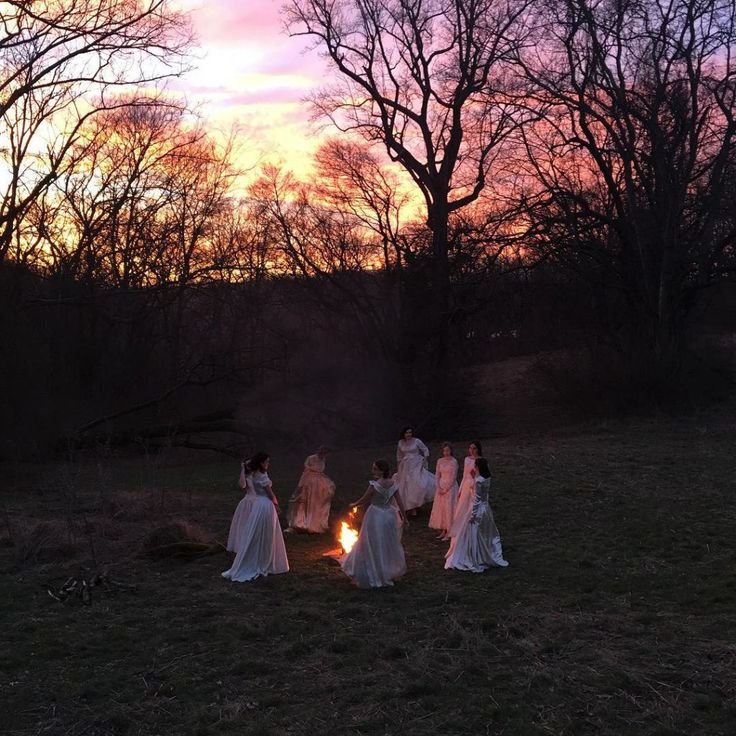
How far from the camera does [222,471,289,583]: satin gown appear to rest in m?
9.90

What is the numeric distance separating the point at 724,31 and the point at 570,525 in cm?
1860

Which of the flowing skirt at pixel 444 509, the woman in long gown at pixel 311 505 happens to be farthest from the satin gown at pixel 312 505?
the flowing skirt at pixel 444 509

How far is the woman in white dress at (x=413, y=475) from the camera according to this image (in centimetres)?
1403

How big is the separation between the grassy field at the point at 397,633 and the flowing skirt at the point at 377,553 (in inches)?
10.3

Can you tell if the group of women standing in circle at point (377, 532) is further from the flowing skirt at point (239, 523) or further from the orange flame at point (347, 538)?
the orange flame at point (347, 538)

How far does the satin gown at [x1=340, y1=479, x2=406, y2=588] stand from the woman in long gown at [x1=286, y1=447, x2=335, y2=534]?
9.84 feet

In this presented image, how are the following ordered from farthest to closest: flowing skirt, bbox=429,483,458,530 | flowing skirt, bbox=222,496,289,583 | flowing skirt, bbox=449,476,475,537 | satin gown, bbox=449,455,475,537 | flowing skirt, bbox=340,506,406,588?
1. flowing skirt, bbox=429,483,458,530
2. satin gown, bbox=449,455,475,537
3. flowing skirt, bbox=449,476,475,537
4. flowing skirt, bbox=222,496,289,583
5. flowing skirt, bbox=340,506,406,588

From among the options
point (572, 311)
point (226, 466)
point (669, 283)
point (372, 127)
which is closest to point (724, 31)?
point (669, 283)

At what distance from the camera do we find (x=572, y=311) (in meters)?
29.5

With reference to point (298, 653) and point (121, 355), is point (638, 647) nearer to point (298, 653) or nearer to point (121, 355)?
point (298, 653)

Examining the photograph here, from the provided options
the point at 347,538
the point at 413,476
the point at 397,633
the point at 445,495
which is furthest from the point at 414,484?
the point at 397,633

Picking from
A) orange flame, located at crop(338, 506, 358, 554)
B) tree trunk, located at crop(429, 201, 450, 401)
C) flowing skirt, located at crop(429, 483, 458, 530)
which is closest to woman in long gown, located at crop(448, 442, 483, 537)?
flowing skirt, located at crop(429, 483, 458, 530)

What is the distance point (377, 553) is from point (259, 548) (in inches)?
65.5

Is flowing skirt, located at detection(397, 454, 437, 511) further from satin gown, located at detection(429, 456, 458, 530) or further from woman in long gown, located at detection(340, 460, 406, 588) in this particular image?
woman in long gown, located at detection(340, 460, 406, 588)
